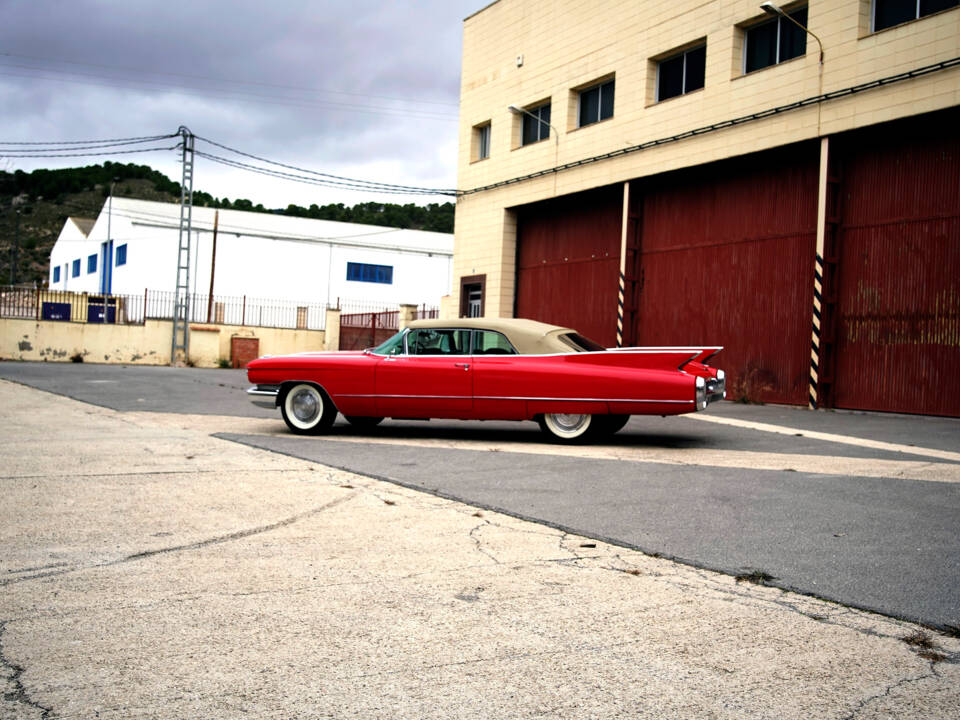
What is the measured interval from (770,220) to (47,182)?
373 feet

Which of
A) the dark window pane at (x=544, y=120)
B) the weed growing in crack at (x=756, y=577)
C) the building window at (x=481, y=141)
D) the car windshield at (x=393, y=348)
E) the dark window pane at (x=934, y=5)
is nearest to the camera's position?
the weed growing in crack at (x=756, y=577)

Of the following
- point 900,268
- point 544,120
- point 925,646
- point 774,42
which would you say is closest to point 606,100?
point 544,120

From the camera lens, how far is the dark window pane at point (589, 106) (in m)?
22.2

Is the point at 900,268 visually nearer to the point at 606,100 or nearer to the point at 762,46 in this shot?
the point at 762,46

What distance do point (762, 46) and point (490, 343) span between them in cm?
1081

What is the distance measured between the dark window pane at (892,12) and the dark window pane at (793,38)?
1451 millimetres

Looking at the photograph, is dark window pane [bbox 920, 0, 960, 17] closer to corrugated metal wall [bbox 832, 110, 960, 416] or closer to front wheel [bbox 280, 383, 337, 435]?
corrugated metal wall [bbox 832, 110, 960, 416]

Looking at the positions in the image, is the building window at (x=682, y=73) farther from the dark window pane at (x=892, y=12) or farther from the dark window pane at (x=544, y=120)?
the dark window pane at (x=544, y=120)

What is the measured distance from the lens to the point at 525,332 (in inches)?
414

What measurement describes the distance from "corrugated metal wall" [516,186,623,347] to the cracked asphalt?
15410 mm

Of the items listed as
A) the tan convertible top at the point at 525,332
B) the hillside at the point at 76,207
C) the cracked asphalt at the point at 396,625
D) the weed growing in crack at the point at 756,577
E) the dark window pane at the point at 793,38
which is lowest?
the cracked asphalt at the point at 396,625

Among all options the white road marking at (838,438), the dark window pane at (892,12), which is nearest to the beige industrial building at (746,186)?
the dark window pane at (892,12)

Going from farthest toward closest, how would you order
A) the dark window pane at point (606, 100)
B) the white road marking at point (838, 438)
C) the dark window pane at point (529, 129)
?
the dark window pane at point (529, 129)
the dark window pane at point (606, 100)
the white road marking at point (838, 438)

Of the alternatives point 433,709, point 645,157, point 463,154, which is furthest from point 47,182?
point 433,709
